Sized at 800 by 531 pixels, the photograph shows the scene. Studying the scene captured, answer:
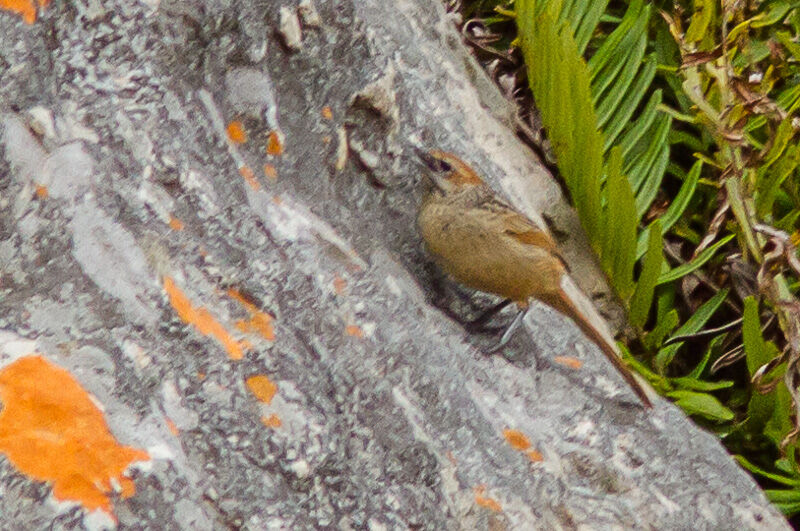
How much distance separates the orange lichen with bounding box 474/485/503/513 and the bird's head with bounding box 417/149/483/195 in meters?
1.02

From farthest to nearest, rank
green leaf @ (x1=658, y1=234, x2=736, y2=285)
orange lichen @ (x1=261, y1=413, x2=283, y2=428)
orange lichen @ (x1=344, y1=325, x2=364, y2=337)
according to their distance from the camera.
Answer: green leaf @ (x1=658, y1=234, x2=736, y2=285)
orange lichen @ (x1=344, y1=325, x2=364, y2=337)
orange lichen @ (x1=261, y1=413, x2=283, y2=428)

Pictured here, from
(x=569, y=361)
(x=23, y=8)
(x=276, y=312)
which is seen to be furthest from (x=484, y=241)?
(x=23, y=8)

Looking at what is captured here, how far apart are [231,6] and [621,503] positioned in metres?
1.73

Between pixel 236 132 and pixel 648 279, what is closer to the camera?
pixel 236 132

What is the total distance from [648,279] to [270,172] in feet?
6.25

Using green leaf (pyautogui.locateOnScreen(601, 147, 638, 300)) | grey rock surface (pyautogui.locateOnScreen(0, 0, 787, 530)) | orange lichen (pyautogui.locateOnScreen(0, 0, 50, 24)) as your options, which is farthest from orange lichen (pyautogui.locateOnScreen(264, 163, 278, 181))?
green leaf (pyautogui.locateOnScreen(601, 147, 638, 300))

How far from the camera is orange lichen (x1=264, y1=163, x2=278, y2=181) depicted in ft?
9.43

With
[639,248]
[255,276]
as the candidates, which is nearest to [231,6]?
[255,276]

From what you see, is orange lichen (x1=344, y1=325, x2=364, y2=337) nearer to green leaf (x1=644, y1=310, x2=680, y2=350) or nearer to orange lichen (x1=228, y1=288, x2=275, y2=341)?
orange lichen (x1=228, y1=288, x2=275, y2=341)

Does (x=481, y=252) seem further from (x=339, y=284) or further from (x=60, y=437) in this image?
(x=60, y=437)

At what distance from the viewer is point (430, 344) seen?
285cm

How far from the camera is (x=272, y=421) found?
7.28 feet

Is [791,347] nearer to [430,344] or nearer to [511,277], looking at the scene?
[511,277]

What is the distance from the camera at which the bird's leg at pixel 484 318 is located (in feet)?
10.6
